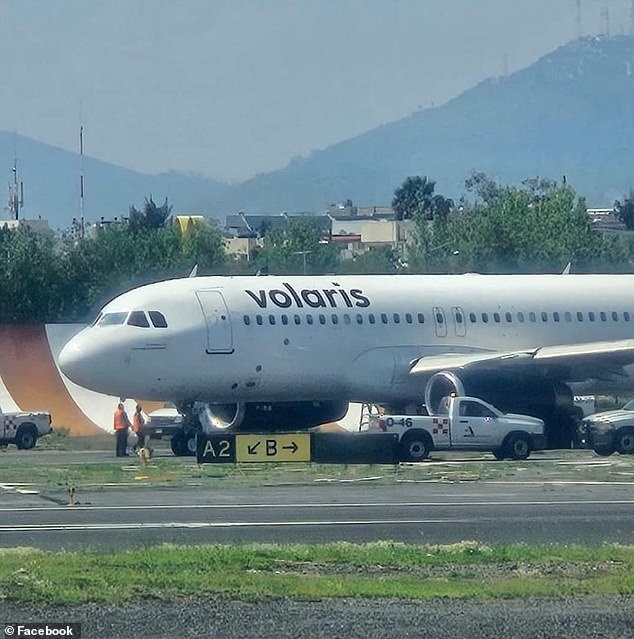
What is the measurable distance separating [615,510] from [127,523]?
22.0 feet

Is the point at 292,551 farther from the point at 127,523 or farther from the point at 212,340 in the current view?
the point at 212,340

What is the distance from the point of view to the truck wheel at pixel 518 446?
36531mm

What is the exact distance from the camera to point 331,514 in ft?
77.6

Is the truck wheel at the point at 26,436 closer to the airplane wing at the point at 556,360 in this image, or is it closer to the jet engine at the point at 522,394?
the airplane wing at the point at 556,360

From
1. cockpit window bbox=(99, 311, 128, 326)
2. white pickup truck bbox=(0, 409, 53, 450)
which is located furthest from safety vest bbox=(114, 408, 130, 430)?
white pickup truck bbox=(0, 409, 53, 450)

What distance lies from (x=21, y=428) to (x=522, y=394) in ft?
42.5

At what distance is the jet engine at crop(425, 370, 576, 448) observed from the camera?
42.0 metres

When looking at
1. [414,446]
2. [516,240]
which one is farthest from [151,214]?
[414,446]

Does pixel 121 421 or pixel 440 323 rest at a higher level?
pixel 440 323

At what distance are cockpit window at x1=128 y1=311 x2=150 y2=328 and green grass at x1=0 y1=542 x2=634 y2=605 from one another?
21480 mm

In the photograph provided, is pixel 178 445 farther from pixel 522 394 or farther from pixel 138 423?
pixel 522 394

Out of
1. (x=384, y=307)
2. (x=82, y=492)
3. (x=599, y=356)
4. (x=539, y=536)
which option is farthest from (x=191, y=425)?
(x=539, y=536)

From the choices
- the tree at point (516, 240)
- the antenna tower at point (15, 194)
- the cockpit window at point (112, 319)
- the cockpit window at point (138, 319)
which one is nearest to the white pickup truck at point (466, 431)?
the cockpit window at point (138, 319)

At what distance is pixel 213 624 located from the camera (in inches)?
555
